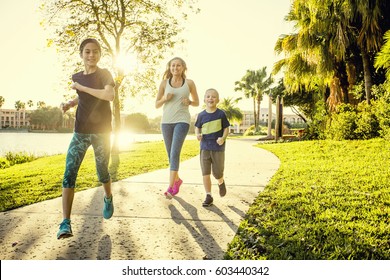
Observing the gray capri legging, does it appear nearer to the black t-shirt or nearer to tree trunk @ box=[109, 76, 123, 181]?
the black t-shirt

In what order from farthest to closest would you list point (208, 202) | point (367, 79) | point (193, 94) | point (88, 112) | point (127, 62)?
point (367, 79) < point (127, 62) < point (193, 94) < point (208, 202) < point (88, 112)

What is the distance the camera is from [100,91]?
107 inches

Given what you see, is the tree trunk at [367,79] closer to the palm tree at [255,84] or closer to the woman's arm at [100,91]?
the woman's arm at [100,91]

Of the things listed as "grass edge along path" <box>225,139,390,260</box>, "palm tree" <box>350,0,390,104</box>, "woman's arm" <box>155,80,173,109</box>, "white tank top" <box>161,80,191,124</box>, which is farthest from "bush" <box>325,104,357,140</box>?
"woman's arm" <box>155,80,173,109</box>

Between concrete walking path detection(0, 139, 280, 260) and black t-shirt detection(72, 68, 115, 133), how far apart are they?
2.89 feet

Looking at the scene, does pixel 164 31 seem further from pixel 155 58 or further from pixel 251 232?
pixel 251 232

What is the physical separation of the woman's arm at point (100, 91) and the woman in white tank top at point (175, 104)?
3.78 ft

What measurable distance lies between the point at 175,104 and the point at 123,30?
21.4 feet

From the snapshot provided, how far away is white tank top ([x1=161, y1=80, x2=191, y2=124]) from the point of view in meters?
3.91

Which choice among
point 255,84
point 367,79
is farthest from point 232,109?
point 367,79

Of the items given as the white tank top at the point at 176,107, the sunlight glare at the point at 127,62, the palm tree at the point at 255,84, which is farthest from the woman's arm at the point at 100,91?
the palm tree at the point at 255,84

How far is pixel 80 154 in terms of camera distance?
282 cm

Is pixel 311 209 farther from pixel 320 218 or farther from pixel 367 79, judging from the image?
pixel 367 79

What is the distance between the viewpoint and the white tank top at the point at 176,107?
3910mm
